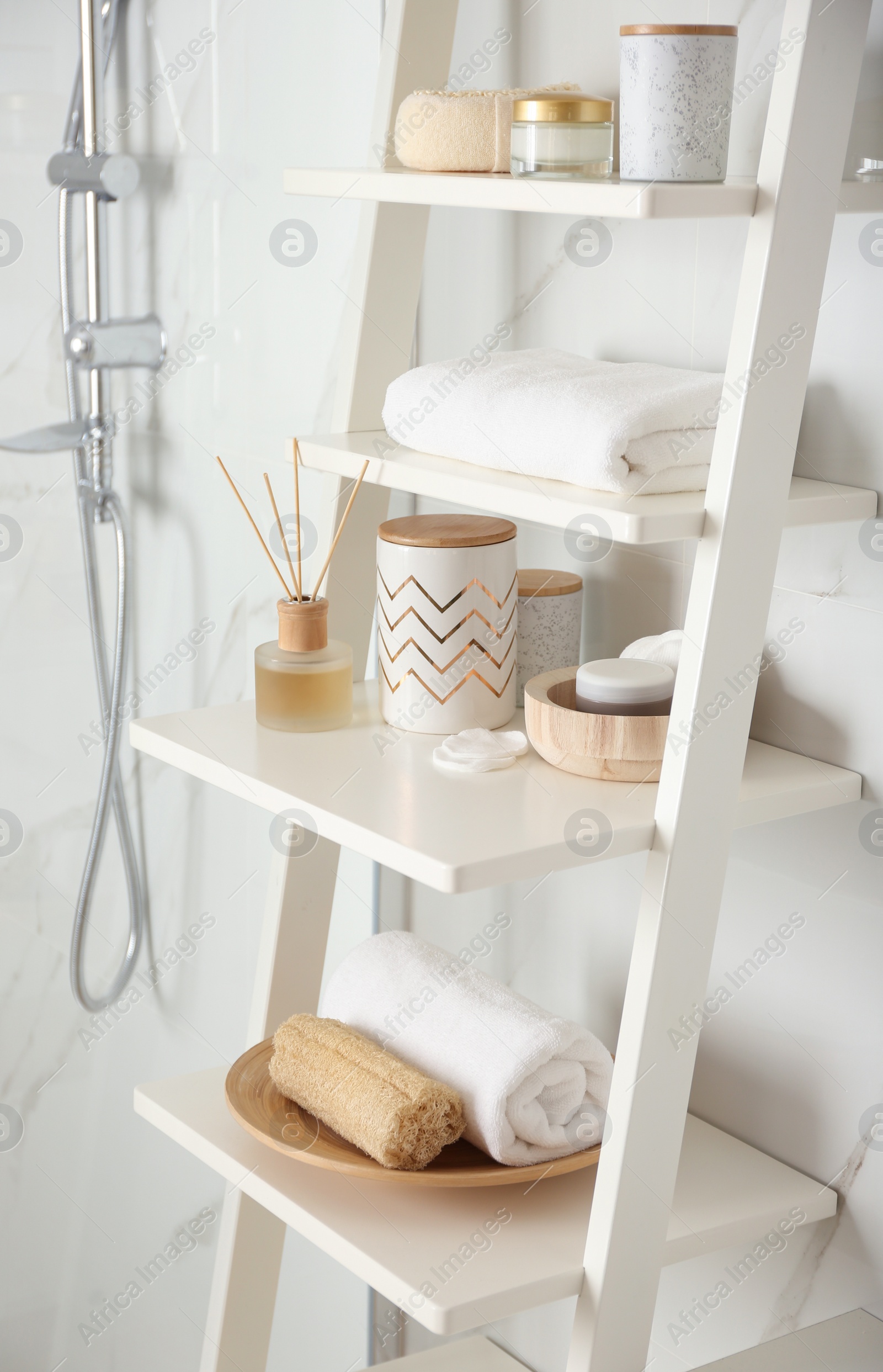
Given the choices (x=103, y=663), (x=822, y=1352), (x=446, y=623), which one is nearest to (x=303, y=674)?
(x=446, y=623)

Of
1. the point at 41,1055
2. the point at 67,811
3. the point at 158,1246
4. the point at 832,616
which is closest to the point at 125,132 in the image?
the point at 67,811

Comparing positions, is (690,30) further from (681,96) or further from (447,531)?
(447,531)

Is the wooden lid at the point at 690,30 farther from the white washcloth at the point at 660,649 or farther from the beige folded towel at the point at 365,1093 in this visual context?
the beige folded towel at the point at 365,1093

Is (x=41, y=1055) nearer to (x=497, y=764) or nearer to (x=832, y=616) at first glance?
(x=497, y=764)

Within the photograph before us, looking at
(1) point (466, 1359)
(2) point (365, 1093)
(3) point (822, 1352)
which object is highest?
(2) point (365, 1093)

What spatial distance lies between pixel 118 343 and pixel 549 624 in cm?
44

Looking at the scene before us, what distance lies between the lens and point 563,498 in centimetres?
78

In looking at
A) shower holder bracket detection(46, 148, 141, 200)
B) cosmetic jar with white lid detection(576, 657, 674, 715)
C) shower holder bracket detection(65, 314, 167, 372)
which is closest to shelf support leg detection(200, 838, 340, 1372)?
cosmetic jar with white lid detection(576, 657, 674, 715)

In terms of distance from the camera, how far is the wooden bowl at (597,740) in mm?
824

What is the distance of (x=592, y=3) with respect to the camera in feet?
3.24

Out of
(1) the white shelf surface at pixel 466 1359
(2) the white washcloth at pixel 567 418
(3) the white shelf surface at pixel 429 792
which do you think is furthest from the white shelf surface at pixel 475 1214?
(2) the white washcloth at pixel 567 418

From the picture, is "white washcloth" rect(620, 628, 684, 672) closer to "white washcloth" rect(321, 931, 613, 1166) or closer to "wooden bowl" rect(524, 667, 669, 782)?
"wooden bowl" rect(524, 667, 669, 782)

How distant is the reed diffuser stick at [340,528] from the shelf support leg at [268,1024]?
21 centimetres

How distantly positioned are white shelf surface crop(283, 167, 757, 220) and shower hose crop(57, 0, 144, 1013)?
0.28 meters
